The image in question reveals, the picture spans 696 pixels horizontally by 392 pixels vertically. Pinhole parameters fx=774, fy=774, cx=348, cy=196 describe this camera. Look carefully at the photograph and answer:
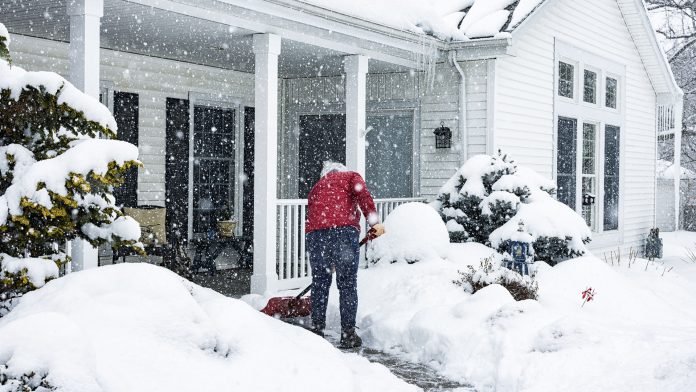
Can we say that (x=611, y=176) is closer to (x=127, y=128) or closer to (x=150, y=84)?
(x=150, y=84)

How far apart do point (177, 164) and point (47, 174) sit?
20.7 feet

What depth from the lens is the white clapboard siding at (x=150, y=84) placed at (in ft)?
33.8

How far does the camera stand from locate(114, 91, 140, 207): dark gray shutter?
10484 mm

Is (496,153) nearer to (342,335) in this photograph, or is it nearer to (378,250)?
(378,250)

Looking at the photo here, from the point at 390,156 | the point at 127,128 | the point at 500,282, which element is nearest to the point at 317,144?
the point at 390,156

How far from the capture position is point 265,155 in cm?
888

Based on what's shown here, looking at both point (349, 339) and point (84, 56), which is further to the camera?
point (349, 339)

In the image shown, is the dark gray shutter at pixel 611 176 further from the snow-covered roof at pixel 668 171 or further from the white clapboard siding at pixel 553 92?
the snow-covered roof at pixel 668 171

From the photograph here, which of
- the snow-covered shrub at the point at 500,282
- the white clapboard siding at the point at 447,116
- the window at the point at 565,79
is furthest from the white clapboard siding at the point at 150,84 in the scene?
the window at the point at 565,79

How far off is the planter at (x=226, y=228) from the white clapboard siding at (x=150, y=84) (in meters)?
0.92

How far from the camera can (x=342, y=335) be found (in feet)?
23.4

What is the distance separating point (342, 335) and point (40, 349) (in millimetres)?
4003

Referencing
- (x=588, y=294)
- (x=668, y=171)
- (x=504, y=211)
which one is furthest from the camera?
(x=668, y=171)

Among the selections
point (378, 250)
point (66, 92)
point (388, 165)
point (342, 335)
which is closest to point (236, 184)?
point (388, 165)
